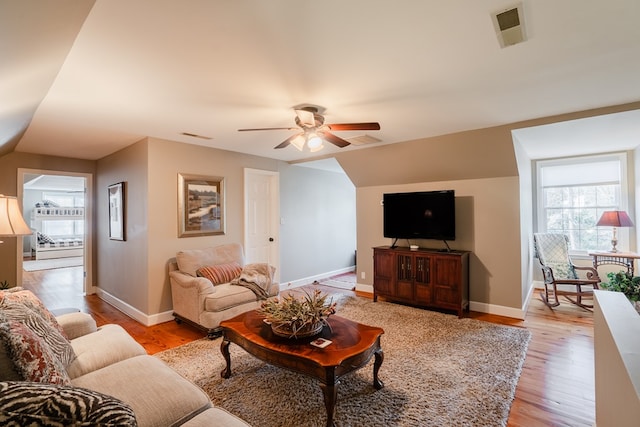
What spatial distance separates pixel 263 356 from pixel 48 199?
43.7 feet

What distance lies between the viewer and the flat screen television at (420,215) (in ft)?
14.1

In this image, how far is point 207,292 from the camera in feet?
11.2

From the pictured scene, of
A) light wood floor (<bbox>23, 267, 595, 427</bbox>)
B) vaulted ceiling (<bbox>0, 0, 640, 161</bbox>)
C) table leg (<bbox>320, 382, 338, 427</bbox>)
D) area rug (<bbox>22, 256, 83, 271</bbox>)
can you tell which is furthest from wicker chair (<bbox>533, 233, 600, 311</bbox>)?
area rug (<bbox>22, 256, 83, 271</bbox>)

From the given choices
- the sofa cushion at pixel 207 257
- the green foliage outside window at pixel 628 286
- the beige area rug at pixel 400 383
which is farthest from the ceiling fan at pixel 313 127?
the green foliage outside window at pixel 628 286

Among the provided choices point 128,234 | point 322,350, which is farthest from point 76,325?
point 128,234

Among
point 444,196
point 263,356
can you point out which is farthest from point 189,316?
point 444,196

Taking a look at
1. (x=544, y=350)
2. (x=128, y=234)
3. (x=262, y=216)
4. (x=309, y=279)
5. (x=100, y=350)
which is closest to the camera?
(x=100, y=350)

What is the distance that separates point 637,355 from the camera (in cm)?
115

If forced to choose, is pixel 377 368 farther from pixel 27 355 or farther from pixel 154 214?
pixel 154 214

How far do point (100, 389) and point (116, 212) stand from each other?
3.73 m

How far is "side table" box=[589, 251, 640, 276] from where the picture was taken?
4.26 metres

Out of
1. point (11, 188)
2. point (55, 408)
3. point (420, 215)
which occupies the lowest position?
point (55, 408)

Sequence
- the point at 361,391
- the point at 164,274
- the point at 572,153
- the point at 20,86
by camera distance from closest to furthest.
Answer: the point at 20,86 < the point at 361,391 < the point at 164,274 < the point at 572,153

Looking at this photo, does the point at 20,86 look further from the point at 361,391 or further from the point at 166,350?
the point at 361,391
